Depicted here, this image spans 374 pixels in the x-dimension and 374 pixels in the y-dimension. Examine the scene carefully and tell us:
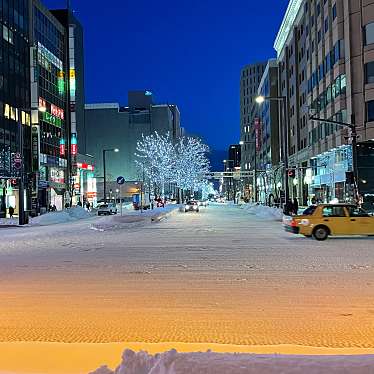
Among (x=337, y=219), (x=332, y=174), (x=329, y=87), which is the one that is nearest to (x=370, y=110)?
(x=329, y=87)

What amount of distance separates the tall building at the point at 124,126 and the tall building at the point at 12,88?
3500 inches

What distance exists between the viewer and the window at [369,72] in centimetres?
5125

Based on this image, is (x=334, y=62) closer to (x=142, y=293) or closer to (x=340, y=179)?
(x=340, y=179)

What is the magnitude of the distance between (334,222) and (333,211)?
492 millimetres

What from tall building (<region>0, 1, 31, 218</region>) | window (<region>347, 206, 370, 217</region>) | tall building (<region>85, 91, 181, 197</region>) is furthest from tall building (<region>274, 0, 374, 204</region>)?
tall building (<region>85, 91, 181, 197</region>)

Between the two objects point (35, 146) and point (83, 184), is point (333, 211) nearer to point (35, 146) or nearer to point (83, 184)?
point (35, 146)

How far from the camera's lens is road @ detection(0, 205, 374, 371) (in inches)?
308

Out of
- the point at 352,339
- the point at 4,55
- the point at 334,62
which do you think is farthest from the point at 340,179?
the point at 352,339

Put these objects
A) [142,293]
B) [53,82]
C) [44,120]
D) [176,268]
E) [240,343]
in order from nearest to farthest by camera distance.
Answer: [240,343]
[142,293]
[176,268]
[44,120]
[53,82]

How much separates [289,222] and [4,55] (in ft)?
162

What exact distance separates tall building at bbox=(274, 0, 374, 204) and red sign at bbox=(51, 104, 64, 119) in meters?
36.2

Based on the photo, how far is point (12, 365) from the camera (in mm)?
6062

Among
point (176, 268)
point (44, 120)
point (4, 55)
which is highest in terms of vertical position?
point (4, 55)

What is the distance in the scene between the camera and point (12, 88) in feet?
→ 219
